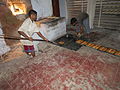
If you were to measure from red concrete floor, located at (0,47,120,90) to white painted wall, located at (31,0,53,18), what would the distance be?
2.65 metres

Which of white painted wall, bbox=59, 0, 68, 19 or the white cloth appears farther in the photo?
white painted wall, bbox=59, 0, 68, 19

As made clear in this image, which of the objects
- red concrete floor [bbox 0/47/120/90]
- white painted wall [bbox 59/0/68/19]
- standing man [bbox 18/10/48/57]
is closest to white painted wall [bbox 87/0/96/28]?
white painted wall [bbox 59/0/68/19]

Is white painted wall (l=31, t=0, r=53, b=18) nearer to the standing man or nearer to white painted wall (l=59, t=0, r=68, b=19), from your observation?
white painted wall (l=59, t=0, r=68, b=19)

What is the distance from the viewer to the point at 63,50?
143 inches

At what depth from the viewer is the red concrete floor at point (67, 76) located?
2152 millimetres

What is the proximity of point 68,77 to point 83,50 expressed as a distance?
147 cm

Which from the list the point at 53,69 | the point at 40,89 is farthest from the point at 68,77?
the point at 40,89

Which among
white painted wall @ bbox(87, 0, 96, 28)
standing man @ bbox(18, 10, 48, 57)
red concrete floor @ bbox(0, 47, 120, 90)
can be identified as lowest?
red concrete floor @ bbox(0, 47, 120, 90)

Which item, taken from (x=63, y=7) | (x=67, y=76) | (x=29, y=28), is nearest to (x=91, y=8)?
(x=63, y=7)

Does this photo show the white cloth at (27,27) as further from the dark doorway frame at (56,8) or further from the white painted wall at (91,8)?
the white painted wall at (91,8)

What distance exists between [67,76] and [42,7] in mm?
3641

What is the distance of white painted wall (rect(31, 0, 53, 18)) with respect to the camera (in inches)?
167

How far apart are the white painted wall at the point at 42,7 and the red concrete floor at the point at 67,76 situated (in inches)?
105

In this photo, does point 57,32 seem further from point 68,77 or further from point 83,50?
point 68,77
